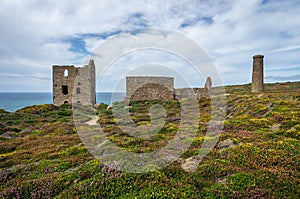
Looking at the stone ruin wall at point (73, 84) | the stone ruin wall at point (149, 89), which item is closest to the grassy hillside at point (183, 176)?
the stone ruin wall at point (149, 89)

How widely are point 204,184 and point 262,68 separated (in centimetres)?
3130

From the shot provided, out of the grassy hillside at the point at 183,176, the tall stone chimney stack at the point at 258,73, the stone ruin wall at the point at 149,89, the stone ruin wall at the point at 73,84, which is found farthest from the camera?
the stone ruin wall at the point at 73,84

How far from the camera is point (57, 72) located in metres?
44.8

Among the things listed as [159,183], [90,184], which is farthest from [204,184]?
[90,184]

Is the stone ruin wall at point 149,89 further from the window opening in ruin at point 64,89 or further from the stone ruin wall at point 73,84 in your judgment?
the window opening in ruin at point 64,89

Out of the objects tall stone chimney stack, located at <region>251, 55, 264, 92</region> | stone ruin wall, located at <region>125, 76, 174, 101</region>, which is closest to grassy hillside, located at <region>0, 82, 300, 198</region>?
tall stone chimney stack, located at <region>251, 55, 264, 92</region>

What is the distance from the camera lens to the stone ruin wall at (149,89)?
136 feet

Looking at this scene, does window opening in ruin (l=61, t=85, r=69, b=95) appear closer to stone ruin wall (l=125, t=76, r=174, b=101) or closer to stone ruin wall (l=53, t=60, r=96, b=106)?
stone ruin wall (l=53, t=60, r=96, b=106)

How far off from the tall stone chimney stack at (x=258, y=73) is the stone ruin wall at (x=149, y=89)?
51.6 feet

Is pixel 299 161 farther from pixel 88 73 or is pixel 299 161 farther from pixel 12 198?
pixel 88 73

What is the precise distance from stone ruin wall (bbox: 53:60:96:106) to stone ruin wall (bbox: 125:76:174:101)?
32.3 ft

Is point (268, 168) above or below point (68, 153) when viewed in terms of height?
above

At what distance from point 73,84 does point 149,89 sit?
58.5 feet

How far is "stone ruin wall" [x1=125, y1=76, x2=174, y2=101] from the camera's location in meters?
41.4
